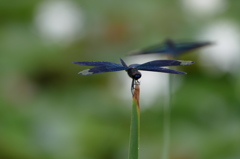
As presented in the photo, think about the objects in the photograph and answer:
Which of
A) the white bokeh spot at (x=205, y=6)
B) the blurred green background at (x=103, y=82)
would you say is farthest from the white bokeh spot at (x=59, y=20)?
the white bokeh spot at (x=205, y=6)

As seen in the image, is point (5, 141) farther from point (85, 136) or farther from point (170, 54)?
point (170, 54)

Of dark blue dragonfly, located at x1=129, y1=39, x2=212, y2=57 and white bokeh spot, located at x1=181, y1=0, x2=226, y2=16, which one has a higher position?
white bokeh spot, located at x1=181, y1=0, x2=226, y2=16

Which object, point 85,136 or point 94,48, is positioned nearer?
point 85,136


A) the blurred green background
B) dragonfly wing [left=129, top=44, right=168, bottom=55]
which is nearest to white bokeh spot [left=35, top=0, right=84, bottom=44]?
the blurred green background

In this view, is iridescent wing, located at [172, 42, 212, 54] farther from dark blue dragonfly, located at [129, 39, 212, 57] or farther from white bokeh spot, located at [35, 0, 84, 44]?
white bokeh spot, located at [35, 0, 84, 44]

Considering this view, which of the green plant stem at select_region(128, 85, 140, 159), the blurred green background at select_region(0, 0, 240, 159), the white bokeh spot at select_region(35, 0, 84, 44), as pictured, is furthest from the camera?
the white bokeh spot at select_region(35, 0, 84, 44)

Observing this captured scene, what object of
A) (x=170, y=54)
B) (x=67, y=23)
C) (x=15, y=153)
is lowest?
(x=170, y=54)

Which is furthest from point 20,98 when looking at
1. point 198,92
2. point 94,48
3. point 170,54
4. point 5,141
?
point 170,54

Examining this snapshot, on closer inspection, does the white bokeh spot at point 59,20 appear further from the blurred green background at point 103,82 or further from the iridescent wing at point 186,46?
the iridescent wing at point 186,46
